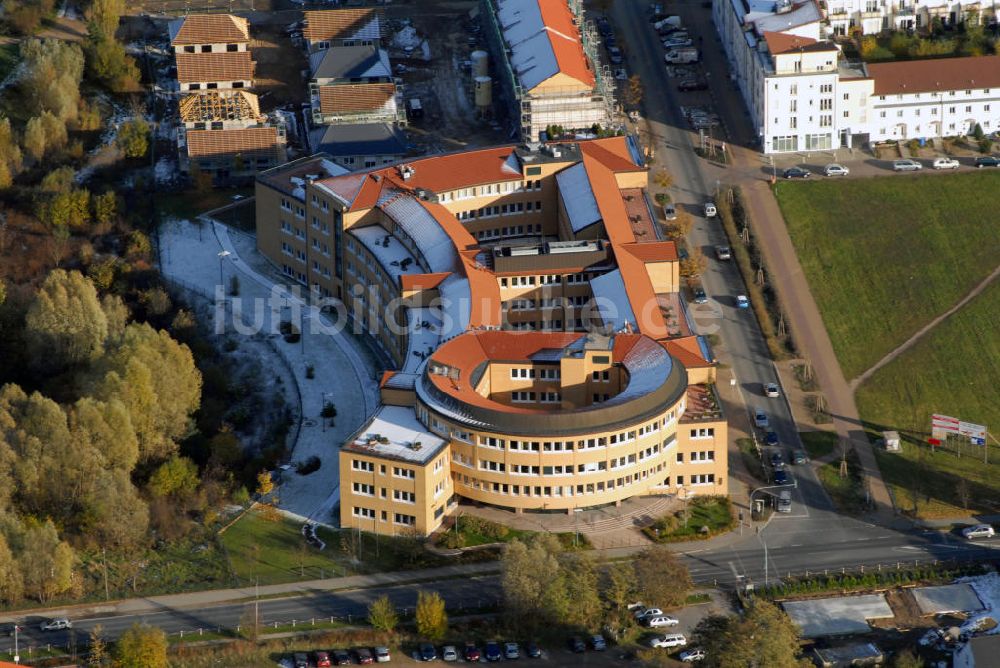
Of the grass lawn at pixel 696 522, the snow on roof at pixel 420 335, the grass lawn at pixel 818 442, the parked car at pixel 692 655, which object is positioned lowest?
the parked car at pixel 692 655

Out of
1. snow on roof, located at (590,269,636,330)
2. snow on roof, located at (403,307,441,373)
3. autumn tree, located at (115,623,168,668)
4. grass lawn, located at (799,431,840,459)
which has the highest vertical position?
snow on roof, located at (590,269,636,330)

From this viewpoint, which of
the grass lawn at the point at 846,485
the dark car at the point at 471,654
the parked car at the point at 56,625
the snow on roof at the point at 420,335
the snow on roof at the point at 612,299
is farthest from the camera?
the snow on roof at the point at 612,299

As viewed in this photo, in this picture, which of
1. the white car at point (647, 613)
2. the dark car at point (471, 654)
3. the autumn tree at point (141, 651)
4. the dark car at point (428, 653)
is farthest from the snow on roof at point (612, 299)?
the autumn tree at point (141, 651)

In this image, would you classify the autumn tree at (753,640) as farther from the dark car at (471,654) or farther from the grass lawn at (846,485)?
the grass lawn at (846,485)

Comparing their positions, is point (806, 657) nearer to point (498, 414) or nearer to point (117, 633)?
point (498, 414)

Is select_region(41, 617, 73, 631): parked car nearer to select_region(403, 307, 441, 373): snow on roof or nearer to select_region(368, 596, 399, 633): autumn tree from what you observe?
select_region(368, 596, 399, 633): autumn tree

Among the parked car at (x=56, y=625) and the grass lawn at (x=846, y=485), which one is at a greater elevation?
the grass lawn at (x=846, y=485)

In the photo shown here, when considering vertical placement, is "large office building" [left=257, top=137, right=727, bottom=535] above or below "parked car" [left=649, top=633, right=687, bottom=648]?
above

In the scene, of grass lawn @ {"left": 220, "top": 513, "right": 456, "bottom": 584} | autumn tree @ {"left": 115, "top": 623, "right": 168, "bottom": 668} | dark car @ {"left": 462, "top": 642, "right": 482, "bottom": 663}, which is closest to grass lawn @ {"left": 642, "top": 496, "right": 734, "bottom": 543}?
grass lawn @ {"left": 220, "top": 513, "right": 456, "bottom": 584}
